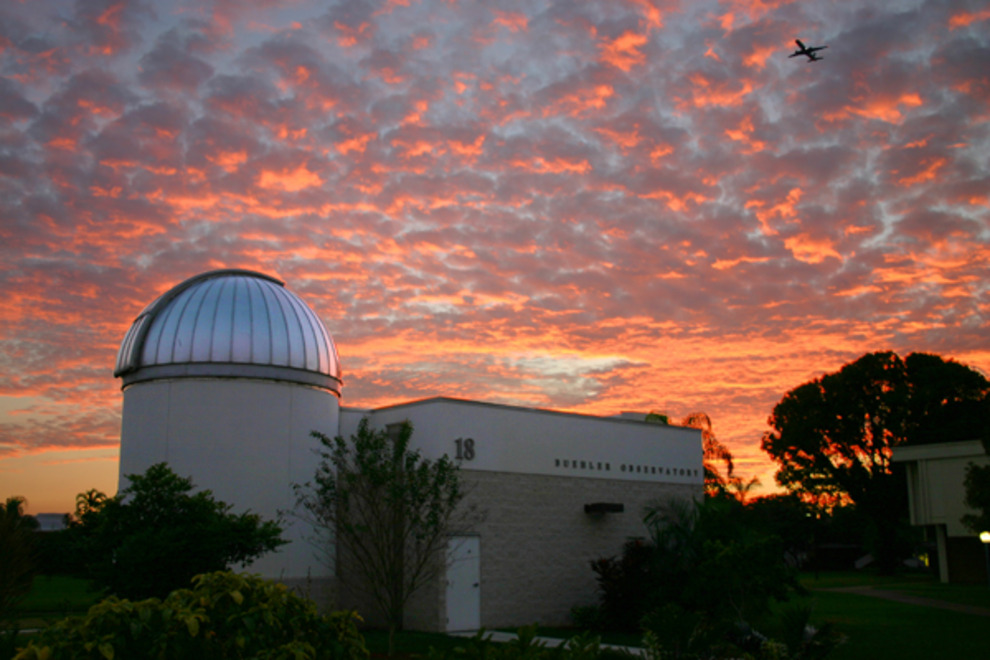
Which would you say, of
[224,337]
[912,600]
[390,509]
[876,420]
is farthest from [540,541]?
[876,420]

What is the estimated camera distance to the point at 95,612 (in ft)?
15.9

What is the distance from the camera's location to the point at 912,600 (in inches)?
1066

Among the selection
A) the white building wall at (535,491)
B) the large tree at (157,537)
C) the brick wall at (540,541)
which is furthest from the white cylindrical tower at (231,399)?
the brick wall at (540,541)

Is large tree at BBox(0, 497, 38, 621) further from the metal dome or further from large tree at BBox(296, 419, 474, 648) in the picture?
the metal dome

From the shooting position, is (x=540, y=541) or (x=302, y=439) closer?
(x=302, y=439)

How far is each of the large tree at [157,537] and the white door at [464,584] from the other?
529 cm

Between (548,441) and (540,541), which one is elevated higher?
(548,441)

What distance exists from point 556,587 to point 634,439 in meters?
5.35

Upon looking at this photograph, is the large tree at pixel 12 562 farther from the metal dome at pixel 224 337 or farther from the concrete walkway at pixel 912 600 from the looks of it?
the concrete walkway at pixel 912 600

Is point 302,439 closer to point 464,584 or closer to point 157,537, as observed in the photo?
point 464,584

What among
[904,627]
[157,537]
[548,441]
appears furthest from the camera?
[548,441]

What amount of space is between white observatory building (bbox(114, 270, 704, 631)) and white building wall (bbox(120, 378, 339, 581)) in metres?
0.03

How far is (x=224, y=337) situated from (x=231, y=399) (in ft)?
4.88

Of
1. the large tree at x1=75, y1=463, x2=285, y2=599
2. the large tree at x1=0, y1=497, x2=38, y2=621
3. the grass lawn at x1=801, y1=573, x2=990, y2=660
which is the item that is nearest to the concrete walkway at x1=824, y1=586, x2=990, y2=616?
the grass lawn at x1=801, y1=573, x2=990, y2=660
